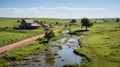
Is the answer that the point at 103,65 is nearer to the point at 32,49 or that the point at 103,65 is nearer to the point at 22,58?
the point at 22,58

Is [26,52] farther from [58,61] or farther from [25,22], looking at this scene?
[25,22]

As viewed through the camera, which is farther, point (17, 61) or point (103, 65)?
point (17, 61)

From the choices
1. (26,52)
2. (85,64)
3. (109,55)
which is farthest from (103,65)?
(26,52)

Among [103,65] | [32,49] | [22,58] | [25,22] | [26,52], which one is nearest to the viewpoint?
[103,65]

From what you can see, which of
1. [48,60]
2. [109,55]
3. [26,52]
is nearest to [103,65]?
[109,55]

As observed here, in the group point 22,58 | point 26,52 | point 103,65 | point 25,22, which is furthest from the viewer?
point 25,22

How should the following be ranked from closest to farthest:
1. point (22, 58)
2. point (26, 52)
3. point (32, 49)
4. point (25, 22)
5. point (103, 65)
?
point (103, 65) < point (22, 58) < point (26, 52) < point (32, 49) < point (25, 22)

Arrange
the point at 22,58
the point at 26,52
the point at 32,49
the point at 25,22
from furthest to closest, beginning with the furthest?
1. the point at 25,22
2. the point at 32,49
3. the point at 26,52
4. the point at 22,58

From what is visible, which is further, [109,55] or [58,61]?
[109,55]
